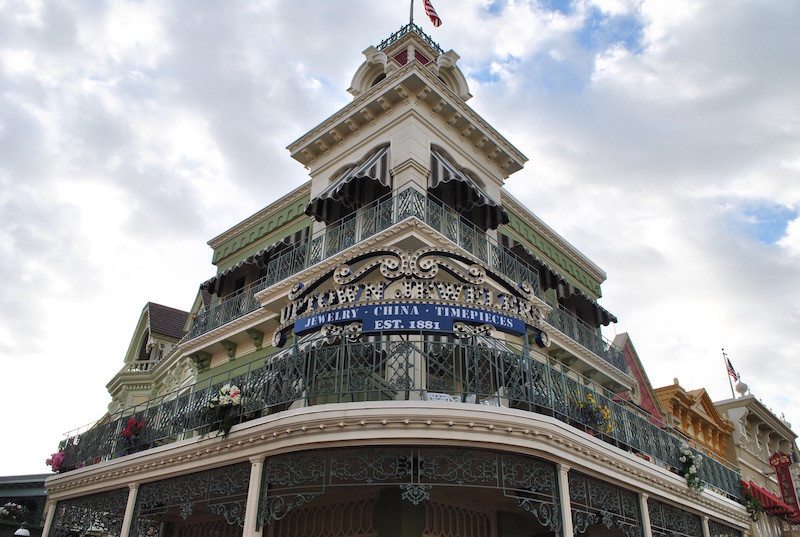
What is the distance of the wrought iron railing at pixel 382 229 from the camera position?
587 inches

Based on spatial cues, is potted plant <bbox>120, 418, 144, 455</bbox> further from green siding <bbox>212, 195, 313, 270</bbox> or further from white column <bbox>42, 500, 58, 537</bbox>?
green siding <bbox>212, 195, 313, 270</bbox>

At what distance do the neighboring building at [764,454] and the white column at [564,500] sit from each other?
77.9 feet

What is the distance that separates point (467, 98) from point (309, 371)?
12.1 meters

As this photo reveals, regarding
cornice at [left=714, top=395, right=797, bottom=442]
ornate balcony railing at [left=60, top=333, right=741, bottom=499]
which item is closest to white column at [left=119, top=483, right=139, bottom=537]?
ornate balcony railing at [left=60, top=333, right=741, bottom=499]

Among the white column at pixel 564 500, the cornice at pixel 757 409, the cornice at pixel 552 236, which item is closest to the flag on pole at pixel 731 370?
the cornice at pixel 757 409

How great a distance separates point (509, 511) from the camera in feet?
41.6

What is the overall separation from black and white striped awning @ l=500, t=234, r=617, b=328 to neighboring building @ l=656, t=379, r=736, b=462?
25.5 ft

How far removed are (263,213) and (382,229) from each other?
8.37 meters

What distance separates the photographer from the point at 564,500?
9906 millimetres

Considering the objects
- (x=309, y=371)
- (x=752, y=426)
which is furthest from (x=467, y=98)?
(x=752, y=426)

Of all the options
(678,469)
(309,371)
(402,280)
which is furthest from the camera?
(678,469)

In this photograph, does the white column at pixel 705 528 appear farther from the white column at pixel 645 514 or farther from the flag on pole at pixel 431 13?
the flag on pole at pixel 431 13

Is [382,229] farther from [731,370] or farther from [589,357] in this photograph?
[731,370]

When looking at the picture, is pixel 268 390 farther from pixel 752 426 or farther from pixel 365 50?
pixel 752 426
